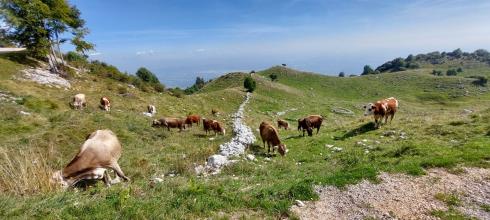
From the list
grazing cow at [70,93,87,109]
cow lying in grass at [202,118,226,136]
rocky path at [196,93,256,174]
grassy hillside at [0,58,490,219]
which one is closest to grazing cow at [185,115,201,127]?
grassy hillside at [0,58,490,219]

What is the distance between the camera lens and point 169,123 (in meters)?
27.0

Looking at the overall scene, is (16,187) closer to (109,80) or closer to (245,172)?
(245,172)

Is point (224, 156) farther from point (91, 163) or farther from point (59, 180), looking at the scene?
point (59, 180)

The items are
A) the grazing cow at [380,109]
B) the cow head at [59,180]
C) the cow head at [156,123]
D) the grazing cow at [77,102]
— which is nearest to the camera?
the cow head at [59,180]

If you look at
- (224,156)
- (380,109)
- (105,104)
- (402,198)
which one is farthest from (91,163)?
(105,104)

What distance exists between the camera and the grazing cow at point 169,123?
26436 mm

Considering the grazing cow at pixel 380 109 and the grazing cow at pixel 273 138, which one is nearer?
the grazing cow at pixel 273 138

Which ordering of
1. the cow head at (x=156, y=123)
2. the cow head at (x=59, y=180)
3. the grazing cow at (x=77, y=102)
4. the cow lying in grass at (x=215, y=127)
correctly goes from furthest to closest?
the grazing cow at (x=77, y=102) → the cow head at (x=156, y=123) → the cow lying in grass at (x=215, y=127) → the cow head at (x=59, y=180)

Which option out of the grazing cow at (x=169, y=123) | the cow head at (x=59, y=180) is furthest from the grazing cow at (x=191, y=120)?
the cow head at (x=59, y=180)

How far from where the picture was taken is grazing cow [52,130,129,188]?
940cm

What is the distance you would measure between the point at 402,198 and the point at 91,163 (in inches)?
351

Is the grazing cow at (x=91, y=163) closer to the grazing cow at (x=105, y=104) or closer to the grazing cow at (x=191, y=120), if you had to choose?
the grazing cow at (x=191, y=120)

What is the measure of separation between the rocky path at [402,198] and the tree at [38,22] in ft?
125

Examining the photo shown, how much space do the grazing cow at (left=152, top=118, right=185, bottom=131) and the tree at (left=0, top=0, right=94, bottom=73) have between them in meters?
20.0
